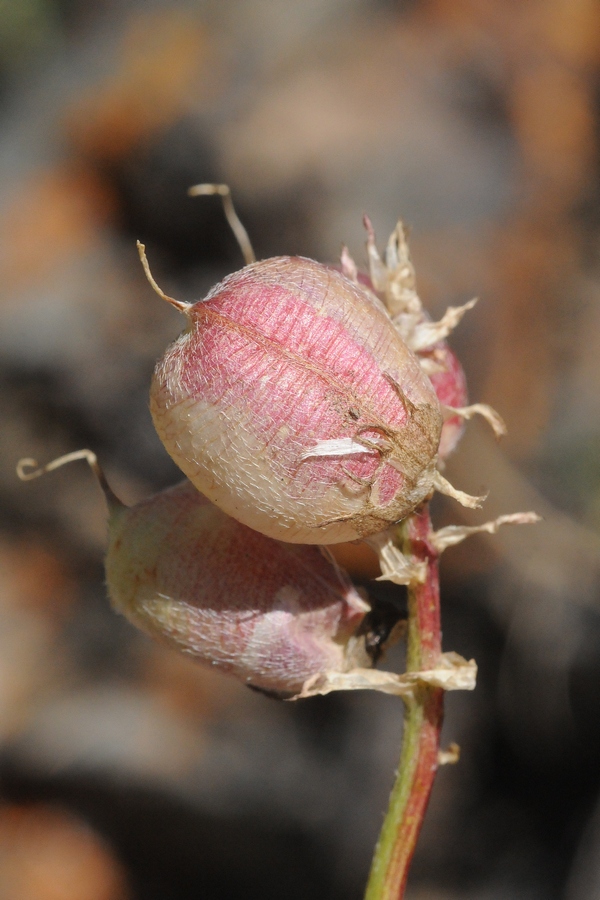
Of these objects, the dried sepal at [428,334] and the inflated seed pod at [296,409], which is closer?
the inflated seed pod at [296,409]

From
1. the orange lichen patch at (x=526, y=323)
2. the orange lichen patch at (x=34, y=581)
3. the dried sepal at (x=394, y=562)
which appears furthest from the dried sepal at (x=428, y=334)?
the orange lichen patch at (x=34, y=581)

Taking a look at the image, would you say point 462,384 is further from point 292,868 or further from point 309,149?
point 309,149

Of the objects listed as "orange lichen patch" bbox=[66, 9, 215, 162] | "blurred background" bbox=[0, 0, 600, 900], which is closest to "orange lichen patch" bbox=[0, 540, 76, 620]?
"blurred background" bbox=[0, 0, 600, 900]

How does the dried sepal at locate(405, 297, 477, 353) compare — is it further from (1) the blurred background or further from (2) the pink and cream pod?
(1) the blurred background

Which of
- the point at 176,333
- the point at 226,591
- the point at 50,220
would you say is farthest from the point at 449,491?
the point at 50,220

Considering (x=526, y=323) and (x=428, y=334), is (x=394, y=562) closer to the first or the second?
(x=428, y=334)

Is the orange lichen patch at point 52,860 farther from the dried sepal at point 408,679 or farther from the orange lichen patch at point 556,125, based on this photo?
the orange lichen patch at point 556,125
